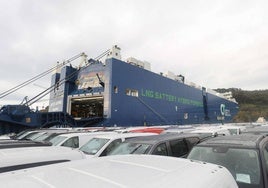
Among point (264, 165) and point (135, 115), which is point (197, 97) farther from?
point (264, 165)

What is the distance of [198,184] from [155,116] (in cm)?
2180

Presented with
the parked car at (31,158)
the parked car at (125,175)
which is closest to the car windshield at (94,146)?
the parked car at (31,158)

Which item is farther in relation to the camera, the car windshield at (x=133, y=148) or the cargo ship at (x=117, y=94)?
the cargo ship at (x=117, y=94)

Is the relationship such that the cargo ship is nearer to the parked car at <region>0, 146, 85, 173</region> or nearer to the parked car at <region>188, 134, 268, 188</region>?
the parked car at <region>188, 134, 268, 188</region>

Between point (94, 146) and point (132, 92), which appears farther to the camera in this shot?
point (132, 92)

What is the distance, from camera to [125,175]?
1.63 metres

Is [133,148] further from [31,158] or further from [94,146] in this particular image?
[31,158]

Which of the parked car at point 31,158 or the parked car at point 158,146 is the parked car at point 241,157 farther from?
the parked car at point 31,158

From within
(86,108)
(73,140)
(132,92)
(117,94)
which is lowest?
(73,140)

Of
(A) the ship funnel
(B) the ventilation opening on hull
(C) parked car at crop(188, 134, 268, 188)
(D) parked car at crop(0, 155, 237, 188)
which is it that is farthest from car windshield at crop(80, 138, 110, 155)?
(B) the ventilation opening on hull

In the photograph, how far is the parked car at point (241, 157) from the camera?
3.21 meters

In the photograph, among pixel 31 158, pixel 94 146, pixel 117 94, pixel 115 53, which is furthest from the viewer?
pixel 115 53

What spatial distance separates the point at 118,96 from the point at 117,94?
19 centimetres

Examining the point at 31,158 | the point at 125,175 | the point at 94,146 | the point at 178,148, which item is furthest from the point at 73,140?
the point at 125,175
